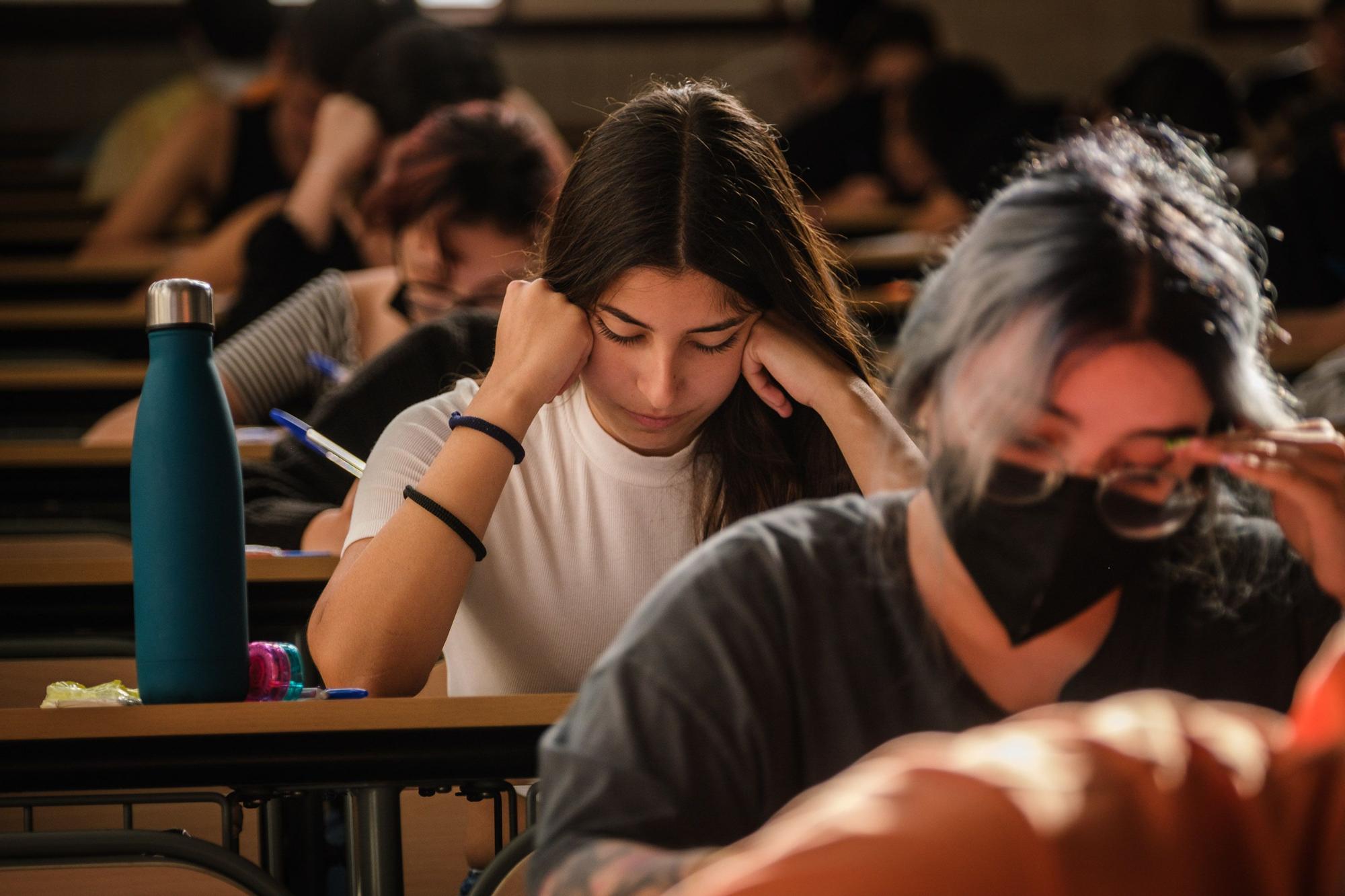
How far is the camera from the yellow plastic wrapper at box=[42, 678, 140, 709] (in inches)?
40.4

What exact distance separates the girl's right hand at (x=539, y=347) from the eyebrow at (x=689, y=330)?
36mm

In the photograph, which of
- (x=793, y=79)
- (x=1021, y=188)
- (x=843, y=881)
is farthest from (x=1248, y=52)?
(x=843, y=881)

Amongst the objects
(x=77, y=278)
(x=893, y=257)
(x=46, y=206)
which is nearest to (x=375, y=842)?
(x=893, y=257)

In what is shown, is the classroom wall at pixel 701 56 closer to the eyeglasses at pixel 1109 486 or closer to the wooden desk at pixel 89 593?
the wooden desk at pixel 89 593

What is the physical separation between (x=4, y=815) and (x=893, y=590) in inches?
28.4

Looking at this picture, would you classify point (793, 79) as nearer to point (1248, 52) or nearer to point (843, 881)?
point (1248, 52)

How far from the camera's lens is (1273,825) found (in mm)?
543

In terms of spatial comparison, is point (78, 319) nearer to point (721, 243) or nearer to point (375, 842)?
point (721, 243)

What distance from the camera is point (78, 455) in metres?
2.12

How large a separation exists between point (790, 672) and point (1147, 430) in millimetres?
216

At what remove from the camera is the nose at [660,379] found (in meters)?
1.31

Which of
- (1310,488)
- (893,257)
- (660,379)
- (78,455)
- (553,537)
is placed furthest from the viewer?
(893,257)

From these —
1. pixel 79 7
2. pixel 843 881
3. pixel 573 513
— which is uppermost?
pixel 79 7

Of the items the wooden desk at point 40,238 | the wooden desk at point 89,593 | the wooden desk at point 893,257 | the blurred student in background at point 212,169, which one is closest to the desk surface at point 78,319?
the blurred student in background at point 212,169
